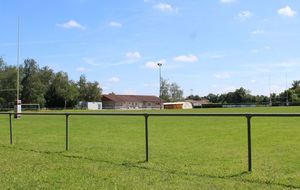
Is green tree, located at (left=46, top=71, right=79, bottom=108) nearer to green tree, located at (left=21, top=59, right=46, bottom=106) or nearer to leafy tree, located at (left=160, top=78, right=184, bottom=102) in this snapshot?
green tree, located at (left=21, top=59, right=46, bottom=106)

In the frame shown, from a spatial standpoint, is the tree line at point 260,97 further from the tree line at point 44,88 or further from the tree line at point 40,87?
the tree line at point 40,87

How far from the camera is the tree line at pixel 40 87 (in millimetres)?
106688

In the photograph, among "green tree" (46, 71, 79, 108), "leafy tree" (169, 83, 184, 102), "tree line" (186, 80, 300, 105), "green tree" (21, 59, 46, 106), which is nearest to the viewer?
"green tree" (21, 59, 46, 106)


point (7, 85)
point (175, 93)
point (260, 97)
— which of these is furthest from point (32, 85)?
point (260, 97)

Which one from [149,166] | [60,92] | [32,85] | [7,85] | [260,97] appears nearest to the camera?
[149,166]

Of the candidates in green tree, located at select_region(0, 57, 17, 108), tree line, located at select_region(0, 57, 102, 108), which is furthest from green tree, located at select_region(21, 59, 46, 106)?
green tree, located at select_region(0, 57, 17, 108)

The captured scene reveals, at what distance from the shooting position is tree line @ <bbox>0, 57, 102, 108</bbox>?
107 meters

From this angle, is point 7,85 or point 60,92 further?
point 60,92

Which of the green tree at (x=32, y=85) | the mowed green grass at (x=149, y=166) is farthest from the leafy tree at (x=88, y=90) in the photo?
the mowed green grass at (x=149, y=166)

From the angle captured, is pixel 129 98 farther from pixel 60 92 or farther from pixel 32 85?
pixel 32 85

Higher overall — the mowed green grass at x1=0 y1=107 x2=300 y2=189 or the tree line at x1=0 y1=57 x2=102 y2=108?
the tree line at x1=0 y1=57 x2=102 y2=108

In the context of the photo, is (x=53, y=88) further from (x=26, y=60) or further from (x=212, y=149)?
(x=212, y=149)

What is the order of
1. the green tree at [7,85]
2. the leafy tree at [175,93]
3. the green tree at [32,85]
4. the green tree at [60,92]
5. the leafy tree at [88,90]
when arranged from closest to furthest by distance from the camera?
the green tree at [7,85] → the green tree at [32,85] → the green tree at [60,92] → the leafy tree at [88,90] → the leafy tree at [175,93]

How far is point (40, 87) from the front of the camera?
11712 cm
